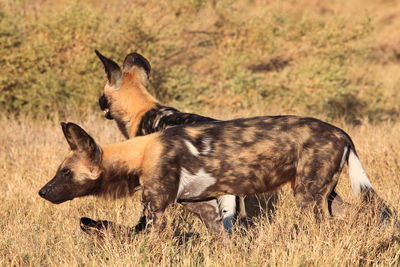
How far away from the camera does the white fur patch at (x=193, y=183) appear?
3.97 m

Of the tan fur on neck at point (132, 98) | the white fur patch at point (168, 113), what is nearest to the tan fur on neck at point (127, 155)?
the white fur patch at point (168, 113)

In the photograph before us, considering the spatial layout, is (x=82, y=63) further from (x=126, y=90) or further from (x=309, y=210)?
(x=309, y=210)

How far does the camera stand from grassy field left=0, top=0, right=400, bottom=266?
3789mm

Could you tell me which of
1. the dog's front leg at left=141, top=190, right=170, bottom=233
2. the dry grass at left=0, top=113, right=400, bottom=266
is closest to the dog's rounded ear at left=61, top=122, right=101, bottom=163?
the dog's front leg at left=141, top=190, right=170, bottom=233

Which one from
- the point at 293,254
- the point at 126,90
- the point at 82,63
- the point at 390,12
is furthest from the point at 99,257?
the point at 390,12

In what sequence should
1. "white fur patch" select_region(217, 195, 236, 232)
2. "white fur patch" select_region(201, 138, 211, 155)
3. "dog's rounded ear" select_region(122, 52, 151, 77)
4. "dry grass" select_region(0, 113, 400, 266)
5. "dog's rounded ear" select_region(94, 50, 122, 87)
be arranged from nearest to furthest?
"dry grass" select_region(0, 113, 400, 266) < "white fur patch" select_region(201, 138, 211, 155) < "white fur patch" select_region(217, 195, 236, 232) < "dog's rounded ear" select_region(94, 50, 122, 87) < "dog's rounded ear" select_region(122, 52, 151, 77)

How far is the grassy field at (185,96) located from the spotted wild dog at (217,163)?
24 centimetres

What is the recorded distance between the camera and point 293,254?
3525mm

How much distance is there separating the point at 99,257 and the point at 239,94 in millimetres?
6878

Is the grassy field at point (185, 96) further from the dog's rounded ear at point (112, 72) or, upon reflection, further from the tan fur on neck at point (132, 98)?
the dog's rounded ear at point (112, 72)

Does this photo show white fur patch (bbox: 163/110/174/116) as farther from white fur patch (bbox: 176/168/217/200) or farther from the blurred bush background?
the blurred bush background

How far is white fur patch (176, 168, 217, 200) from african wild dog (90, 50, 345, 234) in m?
0.62

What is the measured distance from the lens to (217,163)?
4012mm

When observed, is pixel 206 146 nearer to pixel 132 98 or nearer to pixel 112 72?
pixel 132 98
